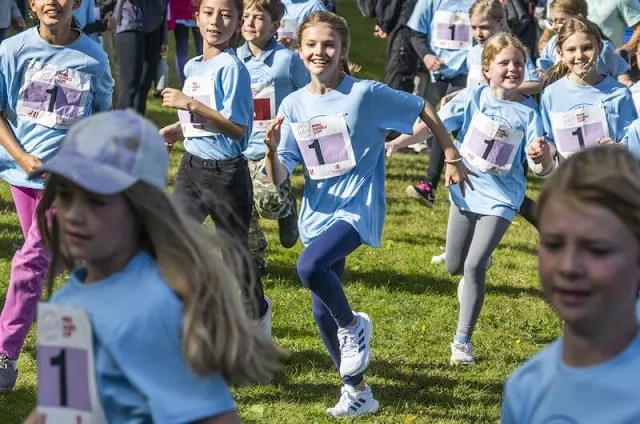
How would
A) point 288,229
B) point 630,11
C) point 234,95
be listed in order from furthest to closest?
point 630,11 < point 288,229 < point 234,95

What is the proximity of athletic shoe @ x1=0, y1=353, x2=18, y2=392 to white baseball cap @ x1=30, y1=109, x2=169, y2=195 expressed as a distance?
3061 millimetres

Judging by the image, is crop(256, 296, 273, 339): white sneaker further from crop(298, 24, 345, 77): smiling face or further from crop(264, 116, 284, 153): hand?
crop(298, 24, 345, 77): smiling face

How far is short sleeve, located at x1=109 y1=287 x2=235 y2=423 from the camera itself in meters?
2.68

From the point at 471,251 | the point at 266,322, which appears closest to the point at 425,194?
the point at 471,251

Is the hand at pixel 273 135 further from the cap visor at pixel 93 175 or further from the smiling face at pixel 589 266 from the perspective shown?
the smiling face at pixel 589 266

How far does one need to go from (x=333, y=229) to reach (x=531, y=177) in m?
6.64

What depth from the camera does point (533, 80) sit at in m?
8.10

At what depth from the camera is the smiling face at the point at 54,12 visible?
5.65 metres

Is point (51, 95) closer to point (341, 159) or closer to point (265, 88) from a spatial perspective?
point (341, 159)

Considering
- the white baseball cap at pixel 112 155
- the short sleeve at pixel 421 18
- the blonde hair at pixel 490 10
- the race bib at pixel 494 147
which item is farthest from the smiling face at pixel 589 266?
the short sleeve at pixel 421 18

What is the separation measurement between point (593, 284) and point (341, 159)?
3.39 metres

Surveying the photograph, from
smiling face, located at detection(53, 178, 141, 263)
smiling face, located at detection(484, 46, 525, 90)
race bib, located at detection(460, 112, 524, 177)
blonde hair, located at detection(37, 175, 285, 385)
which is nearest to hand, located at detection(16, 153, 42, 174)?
race bib, located at detection(460, 112, 524, 177)

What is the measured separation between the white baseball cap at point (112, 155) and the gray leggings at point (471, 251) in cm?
367

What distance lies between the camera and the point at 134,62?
35.6 feet
